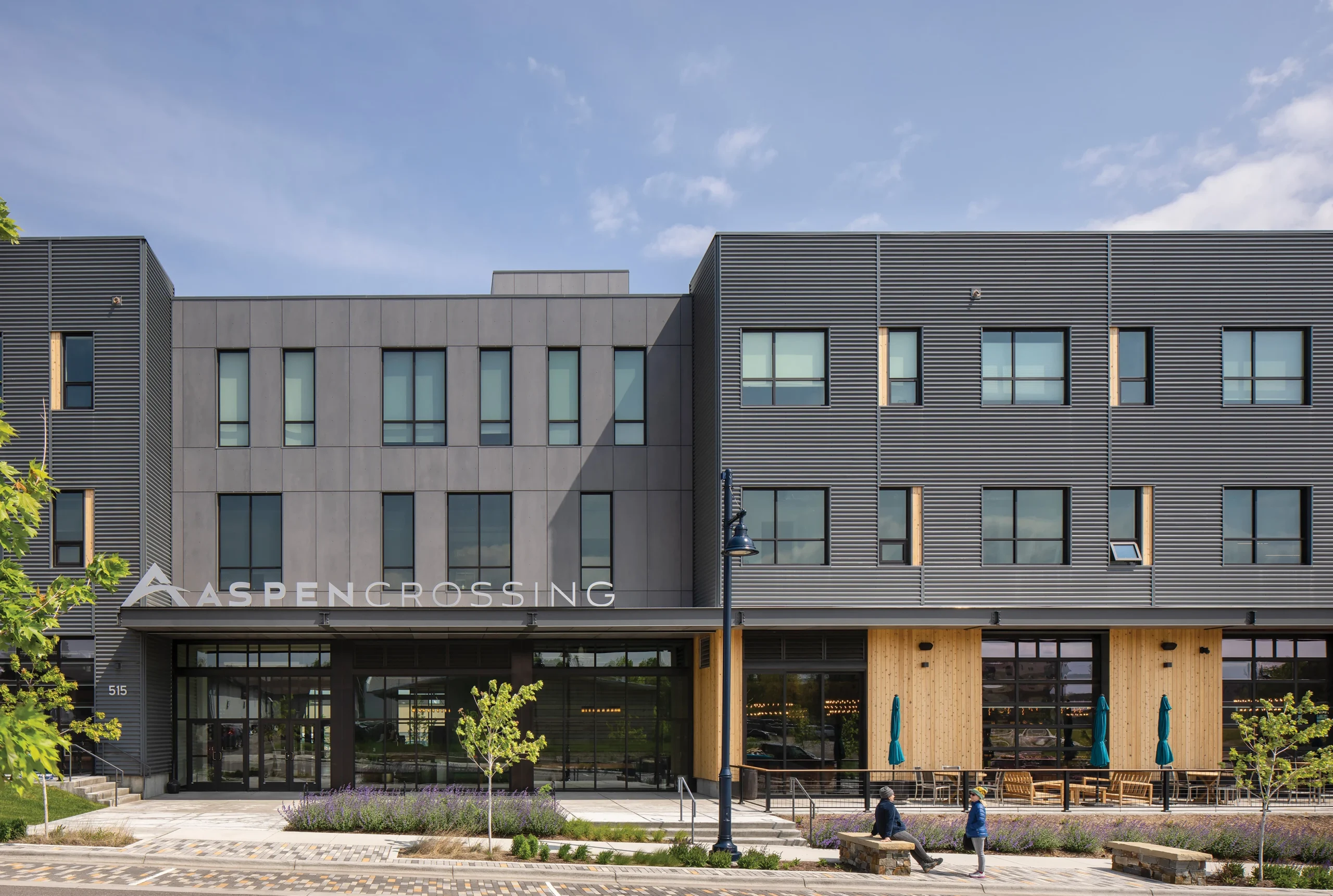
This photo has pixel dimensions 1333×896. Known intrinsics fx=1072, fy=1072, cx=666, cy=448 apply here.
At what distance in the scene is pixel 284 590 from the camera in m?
28.0

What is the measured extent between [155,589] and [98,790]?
4.78 m

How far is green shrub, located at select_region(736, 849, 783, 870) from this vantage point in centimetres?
1756

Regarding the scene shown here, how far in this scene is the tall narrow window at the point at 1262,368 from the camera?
26.7m

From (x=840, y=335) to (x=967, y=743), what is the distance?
10311 millimetres

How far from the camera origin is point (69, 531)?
26641 millimetres

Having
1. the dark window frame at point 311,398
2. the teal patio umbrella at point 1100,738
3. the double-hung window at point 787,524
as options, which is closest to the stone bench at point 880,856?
the teal patio umbrella at point 1100,738

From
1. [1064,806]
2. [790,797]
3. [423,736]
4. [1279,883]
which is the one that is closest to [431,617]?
[423,736]

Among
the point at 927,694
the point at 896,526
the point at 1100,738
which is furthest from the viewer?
the point at 896,526

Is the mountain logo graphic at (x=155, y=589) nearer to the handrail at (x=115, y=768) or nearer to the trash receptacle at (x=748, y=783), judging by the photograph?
the handrail at (x=115, y=768)

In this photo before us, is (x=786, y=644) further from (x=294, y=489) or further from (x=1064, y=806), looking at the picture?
(x=294, y=489)

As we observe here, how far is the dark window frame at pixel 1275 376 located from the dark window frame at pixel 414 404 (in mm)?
19740

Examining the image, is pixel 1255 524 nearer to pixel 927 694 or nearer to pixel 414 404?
pixel 927 694

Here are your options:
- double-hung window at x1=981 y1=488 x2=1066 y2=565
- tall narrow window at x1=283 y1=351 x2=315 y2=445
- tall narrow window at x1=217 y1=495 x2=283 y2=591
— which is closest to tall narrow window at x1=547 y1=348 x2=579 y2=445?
tall narrow window at x1=283 y1=351 x2=315 y2=445

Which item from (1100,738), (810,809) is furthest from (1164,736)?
(810,809)
